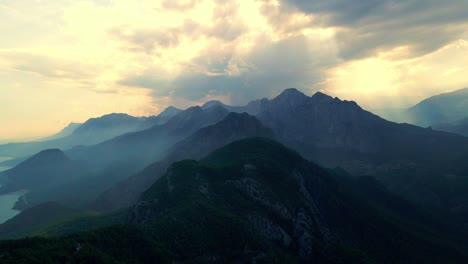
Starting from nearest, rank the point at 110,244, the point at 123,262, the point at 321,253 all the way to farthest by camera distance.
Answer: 1. the point at 123,262
2. the point at 110,244
3. the point at 321,253

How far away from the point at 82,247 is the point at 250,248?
73.2m

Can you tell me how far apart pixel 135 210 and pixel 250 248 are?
3297 inches

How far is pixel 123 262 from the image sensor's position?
4274 inches

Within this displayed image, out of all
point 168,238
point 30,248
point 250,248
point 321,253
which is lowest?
point 321,253

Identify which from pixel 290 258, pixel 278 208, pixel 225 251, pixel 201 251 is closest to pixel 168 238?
pixel 201 251

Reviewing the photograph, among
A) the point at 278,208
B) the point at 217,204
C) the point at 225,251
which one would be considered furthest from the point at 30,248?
the point at 278,208

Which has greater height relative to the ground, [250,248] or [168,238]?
[168,238]

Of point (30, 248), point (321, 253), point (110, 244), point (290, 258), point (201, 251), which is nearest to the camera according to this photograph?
point (30, 248)

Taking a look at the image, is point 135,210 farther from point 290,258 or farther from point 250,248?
point 290,258

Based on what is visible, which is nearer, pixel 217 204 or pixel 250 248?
pixel 250 248

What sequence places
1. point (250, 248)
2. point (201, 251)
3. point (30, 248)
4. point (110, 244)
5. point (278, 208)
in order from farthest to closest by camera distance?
point (278, 208), point (250, 248), point (201, 251), point (110, 244), point (30, 248)

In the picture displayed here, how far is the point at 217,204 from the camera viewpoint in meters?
183

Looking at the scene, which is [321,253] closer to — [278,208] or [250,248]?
[278,208]

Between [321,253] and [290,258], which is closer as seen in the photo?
[290,258]
